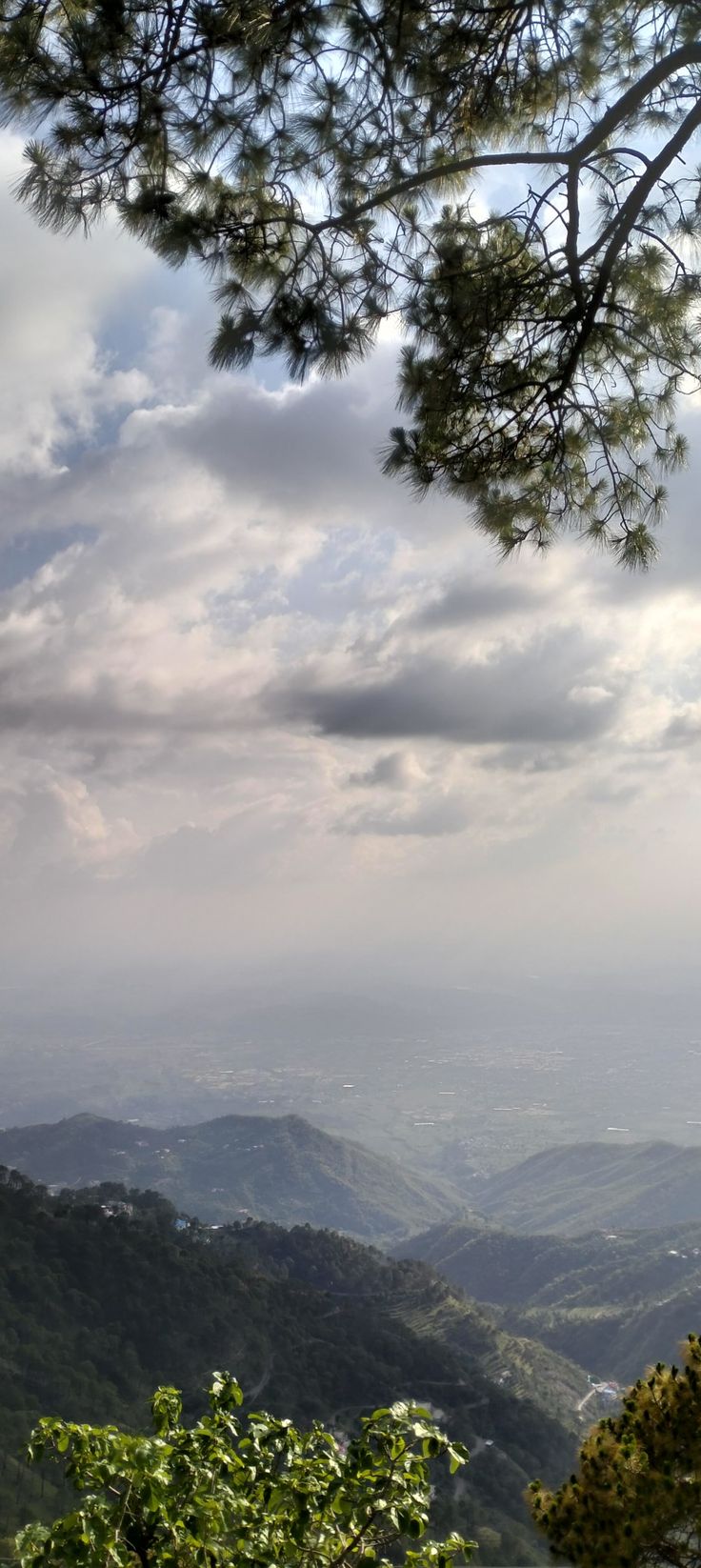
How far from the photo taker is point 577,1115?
17712 centimetres

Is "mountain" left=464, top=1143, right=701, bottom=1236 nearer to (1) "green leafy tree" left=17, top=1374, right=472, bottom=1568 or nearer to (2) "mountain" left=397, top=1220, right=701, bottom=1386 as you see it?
(2) "mountain" left=397, top=1220, right=701, bottom=1386

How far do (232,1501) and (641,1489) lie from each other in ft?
2.87

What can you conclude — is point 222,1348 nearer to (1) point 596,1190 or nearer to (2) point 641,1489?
(2) point 641,1489

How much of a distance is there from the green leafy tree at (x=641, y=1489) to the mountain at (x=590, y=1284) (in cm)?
4102

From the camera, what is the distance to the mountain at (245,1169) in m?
95.4

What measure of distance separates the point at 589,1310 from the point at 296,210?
6222cm

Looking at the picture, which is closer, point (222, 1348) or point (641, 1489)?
point (641, 1489)

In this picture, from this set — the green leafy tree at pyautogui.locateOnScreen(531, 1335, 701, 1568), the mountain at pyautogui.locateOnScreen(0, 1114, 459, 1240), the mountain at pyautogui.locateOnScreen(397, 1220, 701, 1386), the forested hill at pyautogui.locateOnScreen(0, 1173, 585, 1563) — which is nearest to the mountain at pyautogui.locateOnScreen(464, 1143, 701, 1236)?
the mountain at pyautogui.locateOnScreen(0, 1114, 459, 1240)

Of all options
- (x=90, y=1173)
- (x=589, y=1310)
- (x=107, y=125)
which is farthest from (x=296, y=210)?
(x=90, y=1173)

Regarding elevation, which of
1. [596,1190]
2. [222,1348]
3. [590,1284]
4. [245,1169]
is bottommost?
[596,1190]

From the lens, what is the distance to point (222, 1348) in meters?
33.0

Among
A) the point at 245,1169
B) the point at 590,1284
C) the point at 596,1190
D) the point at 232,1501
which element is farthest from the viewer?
the point at 596,1190

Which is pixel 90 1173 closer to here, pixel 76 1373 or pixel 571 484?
pixel 76 1373

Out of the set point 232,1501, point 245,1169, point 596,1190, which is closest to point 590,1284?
point 596,1190
